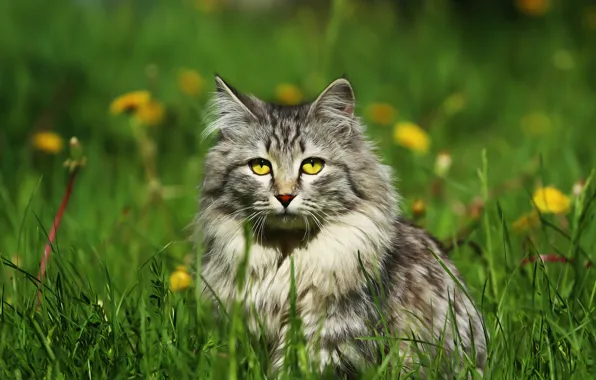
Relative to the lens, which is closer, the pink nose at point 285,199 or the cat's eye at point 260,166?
the pink nose at point 285,199

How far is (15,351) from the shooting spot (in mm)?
2699

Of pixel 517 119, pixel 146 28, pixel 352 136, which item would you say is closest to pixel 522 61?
pixel 517 119

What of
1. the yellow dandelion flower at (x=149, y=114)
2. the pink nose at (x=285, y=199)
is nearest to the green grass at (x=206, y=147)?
the yellow dandelion flower at (x=149, y=114)

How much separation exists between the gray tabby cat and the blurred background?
614 mm

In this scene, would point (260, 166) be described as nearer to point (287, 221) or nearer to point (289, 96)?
point (287, 221)

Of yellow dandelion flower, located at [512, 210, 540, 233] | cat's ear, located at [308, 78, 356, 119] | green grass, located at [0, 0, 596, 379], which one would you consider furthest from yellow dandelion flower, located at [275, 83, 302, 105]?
cat's ear, located at [308, 78, 356, 119]

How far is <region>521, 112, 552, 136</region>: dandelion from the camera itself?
6.54 metres

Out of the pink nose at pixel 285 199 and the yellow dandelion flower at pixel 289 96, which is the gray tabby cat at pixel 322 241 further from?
the yellow dandelion flower at pixel 289 96

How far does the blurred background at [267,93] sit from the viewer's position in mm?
4707

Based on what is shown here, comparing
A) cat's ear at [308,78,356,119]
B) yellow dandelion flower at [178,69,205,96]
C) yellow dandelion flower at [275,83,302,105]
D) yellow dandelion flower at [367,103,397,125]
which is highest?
cat's ear at [308,78,356,119]

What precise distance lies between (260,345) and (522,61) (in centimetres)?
594

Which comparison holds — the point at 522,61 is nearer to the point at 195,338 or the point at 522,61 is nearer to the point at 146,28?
the point at 146,28

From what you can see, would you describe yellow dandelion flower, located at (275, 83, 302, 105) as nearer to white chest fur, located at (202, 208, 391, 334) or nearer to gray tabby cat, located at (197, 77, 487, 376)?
Answer: gray tabby cat, located at (197, 77, 487, 376)

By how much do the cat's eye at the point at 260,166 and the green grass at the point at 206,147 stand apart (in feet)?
1.57
